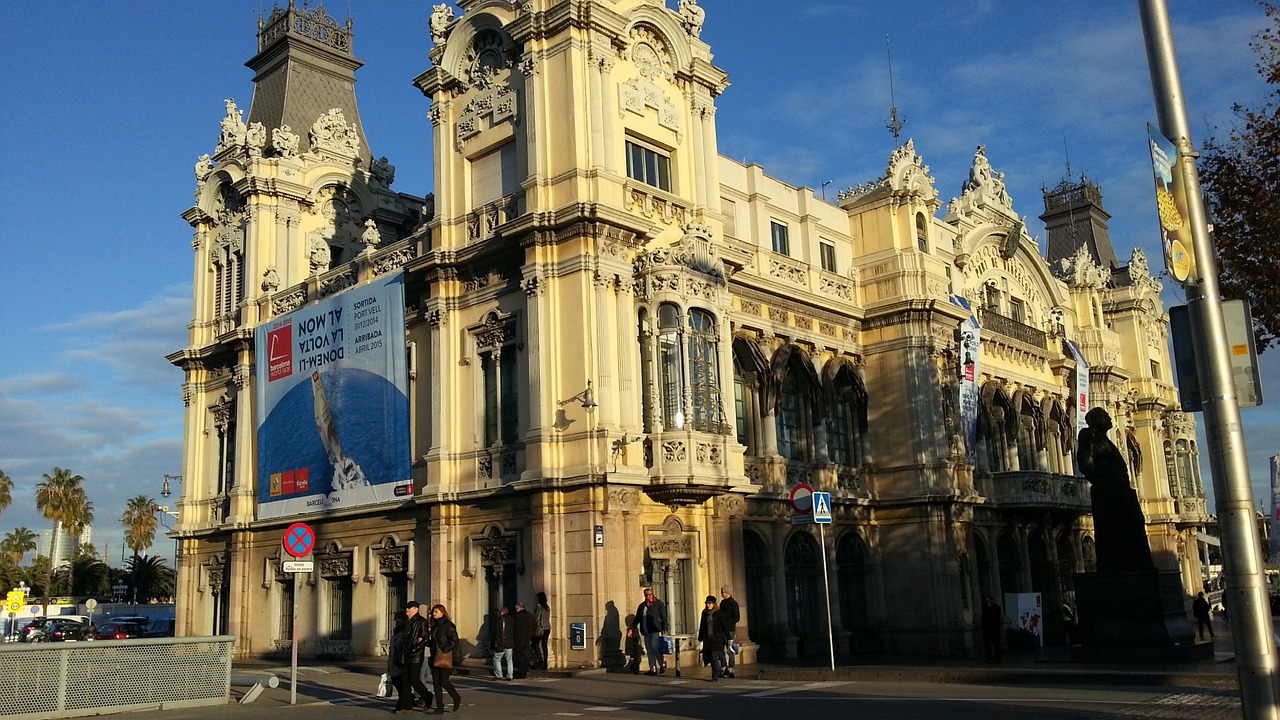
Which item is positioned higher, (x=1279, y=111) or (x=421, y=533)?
(x=1279, y=111)

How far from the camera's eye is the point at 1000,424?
133 ft

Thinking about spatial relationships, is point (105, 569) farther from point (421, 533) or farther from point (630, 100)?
point (630, 100)

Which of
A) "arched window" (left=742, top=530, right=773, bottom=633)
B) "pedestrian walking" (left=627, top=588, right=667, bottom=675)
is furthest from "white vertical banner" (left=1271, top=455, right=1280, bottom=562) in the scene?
"pedestrian walking" (left=627, top=588, right=667, bottom=675)

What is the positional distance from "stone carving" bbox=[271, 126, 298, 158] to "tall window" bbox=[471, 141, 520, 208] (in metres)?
11.0

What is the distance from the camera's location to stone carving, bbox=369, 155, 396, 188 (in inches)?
1538

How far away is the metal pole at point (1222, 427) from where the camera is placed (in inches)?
357

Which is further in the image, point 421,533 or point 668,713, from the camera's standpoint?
point 421,533

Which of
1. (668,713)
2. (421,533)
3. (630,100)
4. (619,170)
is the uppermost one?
(630,100)

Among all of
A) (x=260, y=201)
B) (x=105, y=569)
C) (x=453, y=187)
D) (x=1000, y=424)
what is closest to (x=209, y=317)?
(x=260, y=201)

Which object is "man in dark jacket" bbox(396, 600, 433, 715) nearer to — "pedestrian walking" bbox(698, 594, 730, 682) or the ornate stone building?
"pedestrian walking" bbox(698, 594, 730, 682)

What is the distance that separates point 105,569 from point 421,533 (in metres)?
73.0

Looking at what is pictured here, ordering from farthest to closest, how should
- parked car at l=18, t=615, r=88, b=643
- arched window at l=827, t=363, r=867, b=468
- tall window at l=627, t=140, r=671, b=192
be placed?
parked car at l=18, t=615, r=88, b=643, arched window at l=827, t=363, r=867, b=468, tall window at l=627, t=140, r=671, b=192

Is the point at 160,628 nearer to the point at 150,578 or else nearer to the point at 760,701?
the point at 760,701

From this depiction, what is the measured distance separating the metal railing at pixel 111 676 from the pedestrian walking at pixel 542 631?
732 cm
